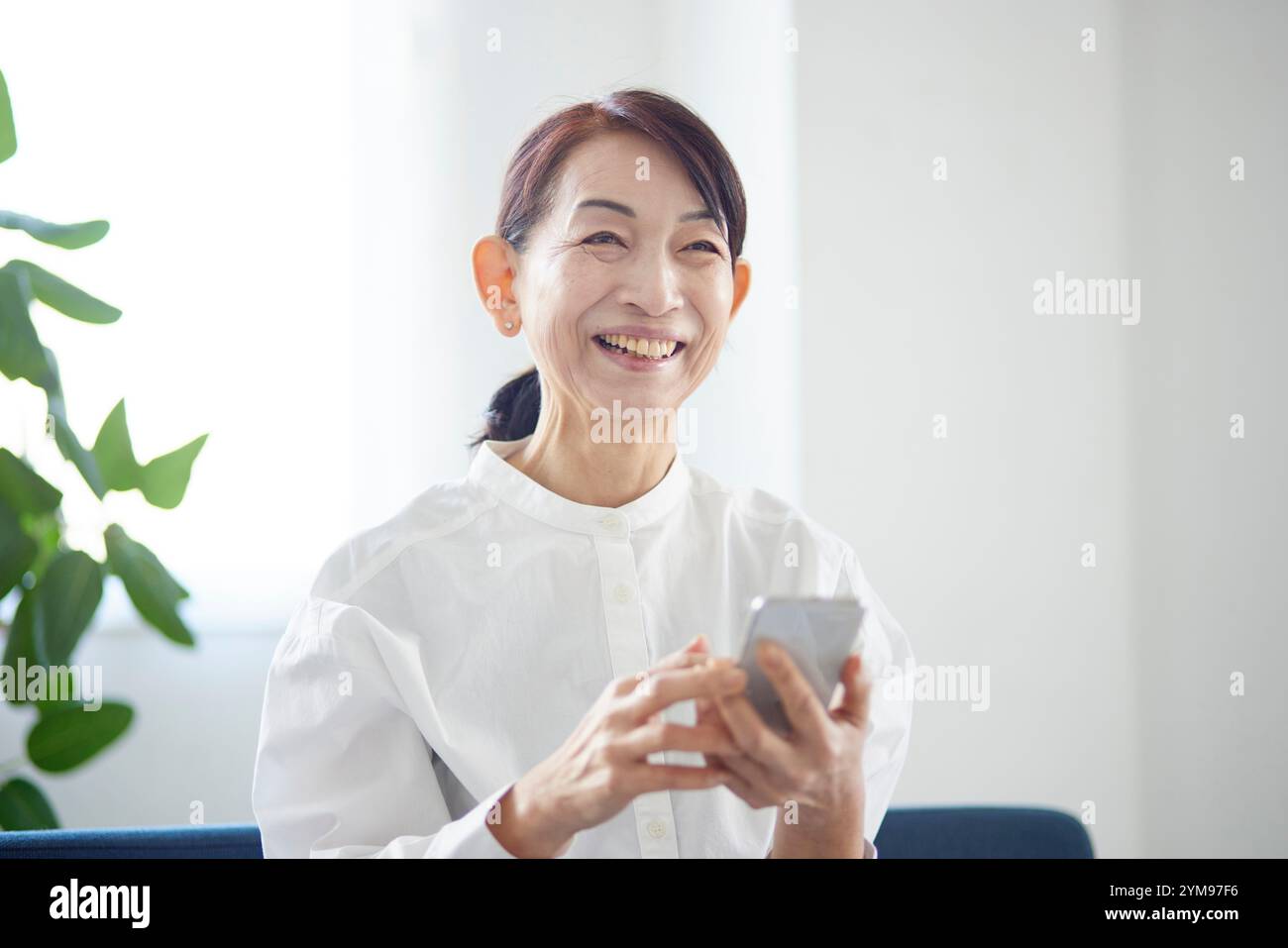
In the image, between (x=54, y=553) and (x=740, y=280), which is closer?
(x=740, y=280)

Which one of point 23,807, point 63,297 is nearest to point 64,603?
point 23,807

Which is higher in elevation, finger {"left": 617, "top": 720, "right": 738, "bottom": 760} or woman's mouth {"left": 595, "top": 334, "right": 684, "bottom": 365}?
woman's mouth {"left": 595, "top": 334, "right": 684, "bottom": 365}

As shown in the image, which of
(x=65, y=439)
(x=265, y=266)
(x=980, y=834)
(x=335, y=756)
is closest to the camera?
(x=335, y=756)

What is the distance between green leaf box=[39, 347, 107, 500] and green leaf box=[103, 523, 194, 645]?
0.13m

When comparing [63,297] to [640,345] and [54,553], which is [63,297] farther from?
[640,345]

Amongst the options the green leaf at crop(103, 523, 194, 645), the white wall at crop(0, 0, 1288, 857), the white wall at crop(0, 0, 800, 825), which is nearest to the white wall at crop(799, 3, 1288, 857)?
the white wall at crop(0, 0, 1288, 857)

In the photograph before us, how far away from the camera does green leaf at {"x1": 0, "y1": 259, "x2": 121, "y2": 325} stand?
5.57 ft

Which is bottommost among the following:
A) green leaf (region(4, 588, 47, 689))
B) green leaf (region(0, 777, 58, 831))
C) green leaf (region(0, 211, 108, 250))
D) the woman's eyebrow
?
green leaf (region(0, 777, 58, 831))

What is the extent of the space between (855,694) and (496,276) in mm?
596

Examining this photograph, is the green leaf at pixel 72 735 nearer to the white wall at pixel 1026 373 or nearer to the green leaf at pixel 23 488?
the green leaf at pixel 23 488

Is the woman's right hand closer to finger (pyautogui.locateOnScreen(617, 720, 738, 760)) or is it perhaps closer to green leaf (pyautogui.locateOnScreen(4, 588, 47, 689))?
finger (pyautogui.locateOnScreen(617, 720, 738, 760))

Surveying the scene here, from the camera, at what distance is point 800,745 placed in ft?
2.23

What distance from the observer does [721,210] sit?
3.29ft
